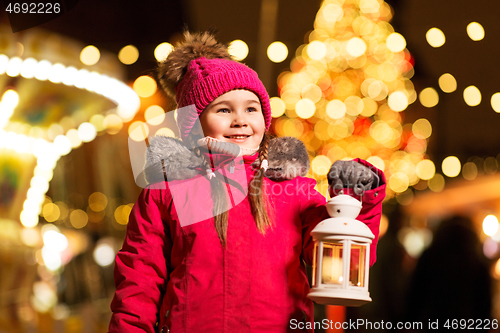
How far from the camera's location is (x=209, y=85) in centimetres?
182

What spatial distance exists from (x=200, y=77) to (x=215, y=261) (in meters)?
0.69

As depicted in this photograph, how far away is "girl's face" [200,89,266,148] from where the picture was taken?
5.77 ft

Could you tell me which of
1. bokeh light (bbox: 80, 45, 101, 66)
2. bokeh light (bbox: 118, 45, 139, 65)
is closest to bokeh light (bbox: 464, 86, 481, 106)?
bokeh light (bbox: 118, 45, 139, 65)

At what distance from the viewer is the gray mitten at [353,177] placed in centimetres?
153

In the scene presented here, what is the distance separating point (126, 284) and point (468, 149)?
191 inches

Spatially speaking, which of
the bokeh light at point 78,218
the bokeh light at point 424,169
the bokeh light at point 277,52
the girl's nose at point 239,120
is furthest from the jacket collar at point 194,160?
the bokeh light at point 78,218

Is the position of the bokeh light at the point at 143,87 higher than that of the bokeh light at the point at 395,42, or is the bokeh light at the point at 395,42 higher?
the bokeh light at the point at 143,87

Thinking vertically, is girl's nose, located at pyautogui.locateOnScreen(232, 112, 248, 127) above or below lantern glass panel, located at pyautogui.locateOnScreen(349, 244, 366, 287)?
above

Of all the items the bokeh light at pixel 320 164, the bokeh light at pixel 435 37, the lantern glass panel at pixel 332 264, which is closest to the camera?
the lantern glass panel at pixel 332 264

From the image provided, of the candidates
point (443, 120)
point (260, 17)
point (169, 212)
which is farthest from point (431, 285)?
point (443, 120)

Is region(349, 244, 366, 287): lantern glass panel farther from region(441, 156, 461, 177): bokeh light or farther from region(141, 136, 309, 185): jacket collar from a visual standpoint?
region(441, 156, 461, 177): bokeh light

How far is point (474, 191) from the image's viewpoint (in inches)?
229

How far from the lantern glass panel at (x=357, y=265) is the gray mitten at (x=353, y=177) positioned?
0.61 feet

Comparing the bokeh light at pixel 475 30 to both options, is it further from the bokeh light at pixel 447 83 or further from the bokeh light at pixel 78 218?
the bokeh light at pixel 78 218
